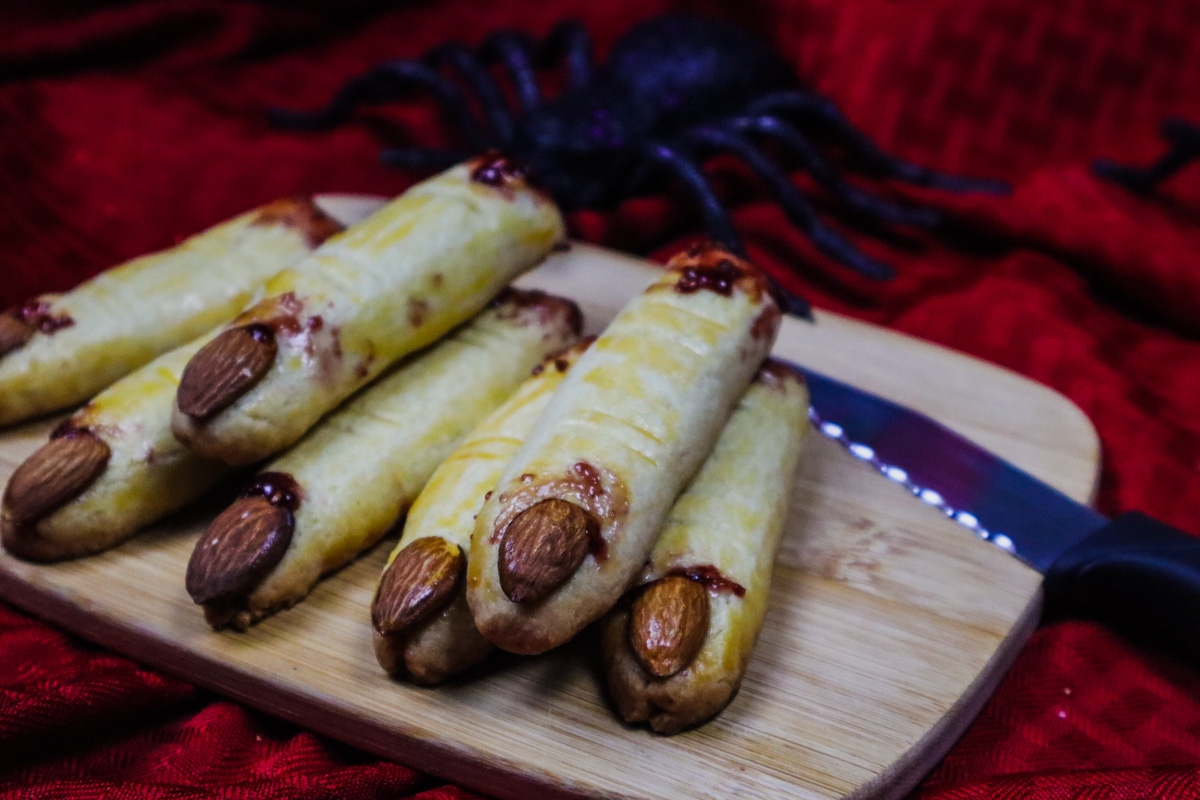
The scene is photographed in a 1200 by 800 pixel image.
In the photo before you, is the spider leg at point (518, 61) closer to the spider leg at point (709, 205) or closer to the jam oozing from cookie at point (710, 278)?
the spider leg at point (709, 205)

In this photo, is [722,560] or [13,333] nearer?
[722,560]

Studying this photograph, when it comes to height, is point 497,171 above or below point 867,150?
above

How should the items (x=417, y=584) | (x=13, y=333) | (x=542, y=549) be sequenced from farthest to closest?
(x=13, y=333)
(x=417, y=584)
(x=542, y=549)

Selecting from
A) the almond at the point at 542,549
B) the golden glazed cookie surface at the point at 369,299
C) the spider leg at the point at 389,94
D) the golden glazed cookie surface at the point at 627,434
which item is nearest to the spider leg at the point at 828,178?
the spider leg at the point at 389,94

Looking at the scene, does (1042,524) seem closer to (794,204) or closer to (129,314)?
(794,204)

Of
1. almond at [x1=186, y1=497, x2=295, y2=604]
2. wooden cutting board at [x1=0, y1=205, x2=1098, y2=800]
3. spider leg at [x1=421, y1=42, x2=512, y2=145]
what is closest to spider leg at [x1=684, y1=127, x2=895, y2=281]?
spider leg at [x1=421, y1=42, x2=512, y2=145]

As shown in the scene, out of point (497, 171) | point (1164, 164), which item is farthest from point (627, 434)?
point (1164, 164)
